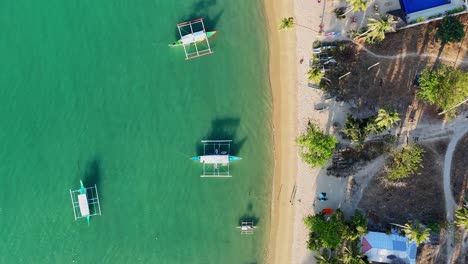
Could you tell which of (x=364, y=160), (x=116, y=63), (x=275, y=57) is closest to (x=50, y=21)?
(x=116, y=63)

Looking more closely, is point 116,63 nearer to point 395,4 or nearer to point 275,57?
point 275,57

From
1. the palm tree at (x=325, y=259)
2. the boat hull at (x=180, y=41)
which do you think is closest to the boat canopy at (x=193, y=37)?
the boat hull at (x=180, y=41)

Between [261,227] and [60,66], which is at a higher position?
[60,66]

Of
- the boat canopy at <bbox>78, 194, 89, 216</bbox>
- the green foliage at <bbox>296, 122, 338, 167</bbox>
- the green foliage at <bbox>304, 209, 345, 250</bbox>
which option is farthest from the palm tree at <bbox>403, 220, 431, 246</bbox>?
the boat canopy at <bbox>78, 194, 89, 216</bbox>

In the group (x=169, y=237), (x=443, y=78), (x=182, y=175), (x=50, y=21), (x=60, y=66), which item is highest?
(x=50, y=21)

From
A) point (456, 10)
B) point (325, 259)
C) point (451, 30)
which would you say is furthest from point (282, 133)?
point (456, 10)

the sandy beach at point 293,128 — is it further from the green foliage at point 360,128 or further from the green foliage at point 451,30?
the green foliage at point 451,30
